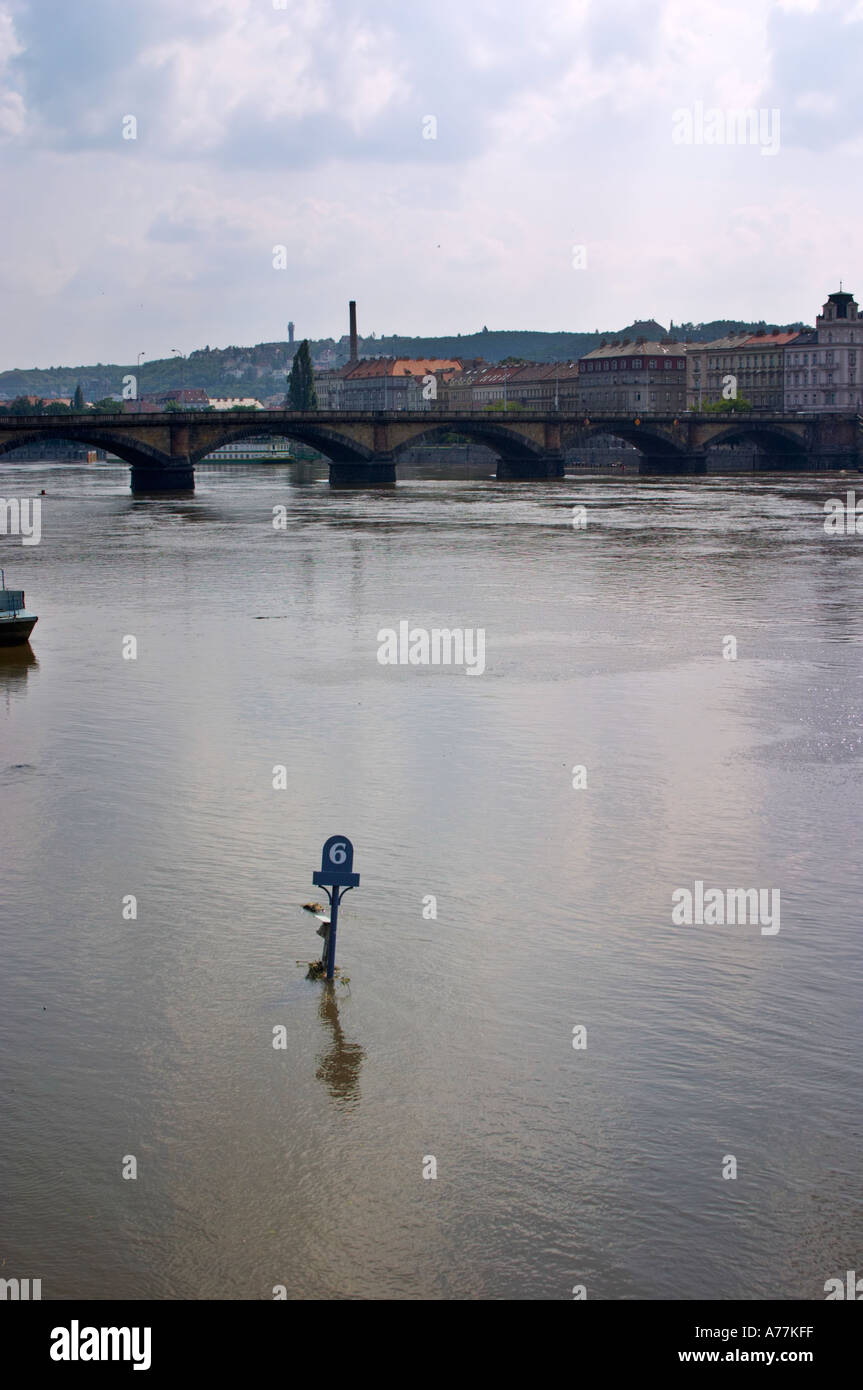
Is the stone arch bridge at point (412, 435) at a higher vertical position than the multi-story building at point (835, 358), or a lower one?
lower

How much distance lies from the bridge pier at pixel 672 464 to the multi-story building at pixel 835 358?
113ft

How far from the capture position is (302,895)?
39.9ft

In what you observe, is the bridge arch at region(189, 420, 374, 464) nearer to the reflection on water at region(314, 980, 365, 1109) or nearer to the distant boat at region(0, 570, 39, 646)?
the distant boat at region(0, 570, 39, 646)

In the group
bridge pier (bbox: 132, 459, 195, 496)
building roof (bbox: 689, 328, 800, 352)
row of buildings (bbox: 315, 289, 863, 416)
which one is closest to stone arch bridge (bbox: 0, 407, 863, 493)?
bridge pier (bbox: 132, 459, 195, 496)

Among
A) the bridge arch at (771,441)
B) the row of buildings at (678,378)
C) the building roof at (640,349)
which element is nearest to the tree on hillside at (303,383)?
the row of buildings at (678,378)

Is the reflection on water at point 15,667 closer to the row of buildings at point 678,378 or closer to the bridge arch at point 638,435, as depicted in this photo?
the bridge arch at point 638,435

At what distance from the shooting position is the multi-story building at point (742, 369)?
476ft

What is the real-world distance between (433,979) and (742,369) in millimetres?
146740

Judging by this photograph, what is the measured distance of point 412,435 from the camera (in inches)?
3450

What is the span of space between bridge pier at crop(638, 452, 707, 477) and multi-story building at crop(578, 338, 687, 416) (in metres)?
49.9

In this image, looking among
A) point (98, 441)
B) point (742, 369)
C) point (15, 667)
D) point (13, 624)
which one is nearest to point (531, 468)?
point (98, 441)

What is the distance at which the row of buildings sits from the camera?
448ft

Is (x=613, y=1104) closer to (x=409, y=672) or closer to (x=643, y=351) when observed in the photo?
(x=409, y=672)
